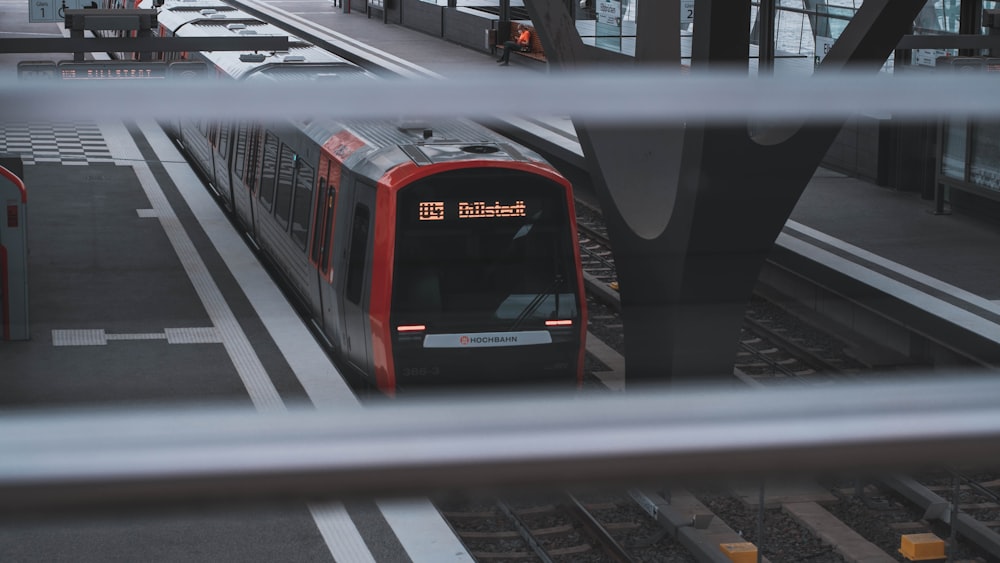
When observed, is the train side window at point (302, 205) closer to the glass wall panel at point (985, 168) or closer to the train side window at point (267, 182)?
the train side window at point (267, 182)

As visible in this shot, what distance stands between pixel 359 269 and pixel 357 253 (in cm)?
38

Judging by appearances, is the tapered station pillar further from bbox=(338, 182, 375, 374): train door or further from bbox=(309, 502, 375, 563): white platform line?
bbox=(309, 502, 375, 563): white platform line

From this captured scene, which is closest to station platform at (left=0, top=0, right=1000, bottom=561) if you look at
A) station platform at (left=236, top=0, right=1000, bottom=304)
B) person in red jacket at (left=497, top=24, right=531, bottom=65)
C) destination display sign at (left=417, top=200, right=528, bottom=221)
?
destination display sign at (left=417, top=200, right=528, bottom=221)

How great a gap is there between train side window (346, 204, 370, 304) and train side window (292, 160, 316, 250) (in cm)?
95

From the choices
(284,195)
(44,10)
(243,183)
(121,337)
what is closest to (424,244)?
(284,195)

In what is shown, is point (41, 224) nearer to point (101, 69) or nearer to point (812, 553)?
point (812, 553)

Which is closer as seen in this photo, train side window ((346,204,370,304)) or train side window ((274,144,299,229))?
train side window ((346,204,370,304))

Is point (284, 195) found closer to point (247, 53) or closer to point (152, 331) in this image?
point (247, 53)

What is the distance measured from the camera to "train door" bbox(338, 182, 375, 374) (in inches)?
306

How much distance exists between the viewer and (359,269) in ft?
25.5

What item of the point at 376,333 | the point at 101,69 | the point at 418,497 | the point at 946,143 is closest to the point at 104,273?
the point at 946,143

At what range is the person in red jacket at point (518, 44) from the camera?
27.0 metres

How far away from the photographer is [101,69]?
39.4 ft

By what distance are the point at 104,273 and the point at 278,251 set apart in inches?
311
